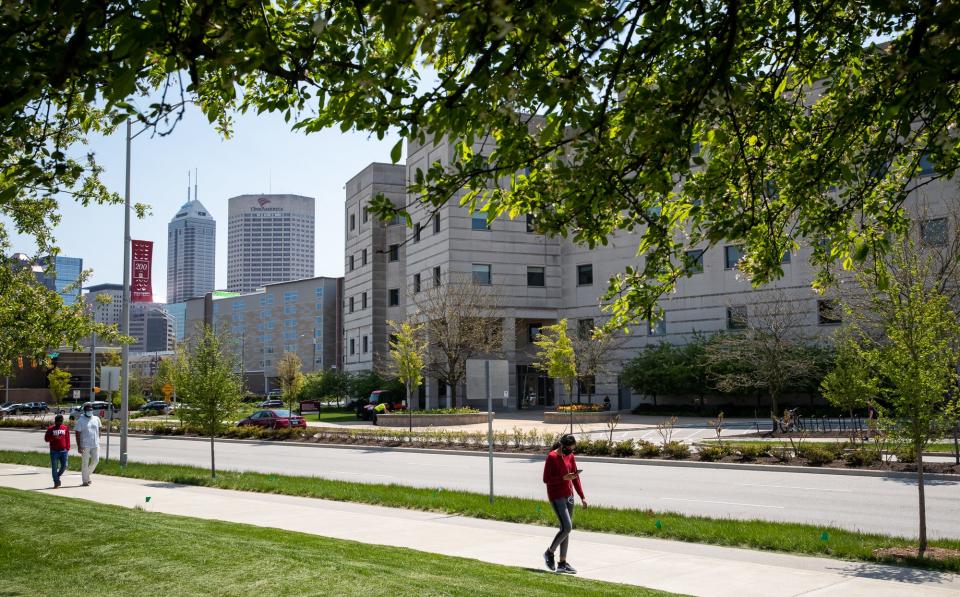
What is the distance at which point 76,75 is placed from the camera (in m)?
5.14

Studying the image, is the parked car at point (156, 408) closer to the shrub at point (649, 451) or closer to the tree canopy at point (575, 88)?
the shrub at point (649, 451)

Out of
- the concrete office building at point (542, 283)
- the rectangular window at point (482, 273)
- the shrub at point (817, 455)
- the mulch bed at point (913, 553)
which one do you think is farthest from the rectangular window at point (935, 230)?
the rectangular window at point (482, 273)

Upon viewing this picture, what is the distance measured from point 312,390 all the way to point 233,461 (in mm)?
43935

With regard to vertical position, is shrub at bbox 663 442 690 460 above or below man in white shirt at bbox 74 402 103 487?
below

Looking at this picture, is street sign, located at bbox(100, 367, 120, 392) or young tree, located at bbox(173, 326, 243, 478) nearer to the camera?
young tree, located at bbox(173, 326, 243, 478)

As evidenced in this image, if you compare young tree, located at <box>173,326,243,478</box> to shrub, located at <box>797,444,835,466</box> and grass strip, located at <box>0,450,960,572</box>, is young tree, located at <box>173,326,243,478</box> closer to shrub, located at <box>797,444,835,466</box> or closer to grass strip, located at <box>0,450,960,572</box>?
grass strip, located at <box>0,450,960,572</box>

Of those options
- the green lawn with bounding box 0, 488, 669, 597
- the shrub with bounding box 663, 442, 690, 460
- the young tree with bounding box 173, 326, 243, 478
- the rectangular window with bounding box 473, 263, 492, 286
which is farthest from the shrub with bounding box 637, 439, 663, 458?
the rectangular window with bounding box 473, 263, 492, 286

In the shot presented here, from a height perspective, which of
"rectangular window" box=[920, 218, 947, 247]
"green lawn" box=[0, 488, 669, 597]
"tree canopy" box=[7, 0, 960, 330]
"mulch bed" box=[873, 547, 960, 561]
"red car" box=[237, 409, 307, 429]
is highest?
"rectangular window" box=[920, 218, 947, 247]

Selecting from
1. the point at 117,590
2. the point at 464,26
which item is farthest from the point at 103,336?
the point at 464,26

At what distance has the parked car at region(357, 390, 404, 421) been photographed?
179 ft

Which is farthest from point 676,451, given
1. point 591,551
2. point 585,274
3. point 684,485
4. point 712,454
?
point 585,274

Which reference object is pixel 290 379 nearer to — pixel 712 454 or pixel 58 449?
pixel 58 449

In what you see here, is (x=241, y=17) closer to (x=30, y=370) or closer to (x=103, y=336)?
(x=103, y=336)

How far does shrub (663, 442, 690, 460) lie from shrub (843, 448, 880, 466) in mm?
4842
